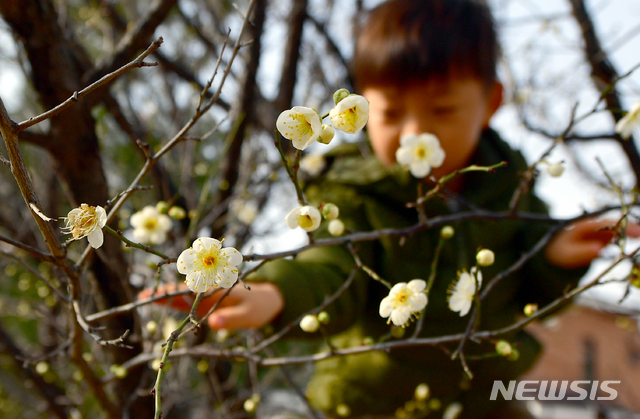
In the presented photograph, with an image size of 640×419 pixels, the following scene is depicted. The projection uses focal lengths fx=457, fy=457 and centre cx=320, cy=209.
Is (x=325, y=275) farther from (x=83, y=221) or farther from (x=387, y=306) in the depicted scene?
(x=83, y=221)

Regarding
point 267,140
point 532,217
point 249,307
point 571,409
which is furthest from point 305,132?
point 571,409

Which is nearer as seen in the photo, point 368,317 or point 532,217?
point 532,217

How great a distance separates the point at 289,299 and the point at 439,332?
22.9 inches

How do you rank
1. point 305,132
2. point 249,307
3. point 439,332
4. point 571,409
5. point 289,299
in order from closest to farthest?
point 305,132 < point 249,307 < point 289,299 < point 439,332 < point 571,409

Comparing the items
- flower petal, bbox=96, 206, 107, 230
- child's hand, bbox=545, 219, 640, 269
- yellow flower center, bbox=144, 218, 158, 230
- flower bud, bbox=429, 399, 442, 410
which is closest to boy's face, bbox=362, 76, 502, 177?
child's hand, bbox=545, 219, 640, 269

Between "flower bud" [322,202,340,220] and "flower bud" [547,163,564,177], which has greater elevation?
"flower bud" [322,202,340,220]

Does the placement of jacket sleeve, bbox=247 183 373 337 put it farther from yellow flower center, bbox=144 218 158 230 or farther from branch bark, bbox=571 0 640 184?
branch bark, bbox=571 0 640 184

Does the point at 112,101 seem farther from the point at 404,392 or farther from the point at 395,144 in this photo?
the point at 404,392

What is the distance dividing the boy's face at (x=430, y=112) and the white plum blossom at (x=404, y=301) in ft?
2.01

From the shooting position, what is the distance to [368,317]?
4.40 ft

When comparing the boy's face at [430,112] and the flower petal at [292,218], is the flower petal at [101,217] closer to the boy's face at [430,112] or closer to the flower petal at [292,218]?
the flower petal at [292,218]

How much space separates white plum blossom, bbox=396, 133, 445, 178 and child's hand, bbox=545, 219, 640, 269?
1.29ft

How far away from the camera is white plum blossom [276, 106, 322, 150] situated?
51cm

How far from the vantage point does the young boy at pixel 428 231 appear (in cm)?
123
